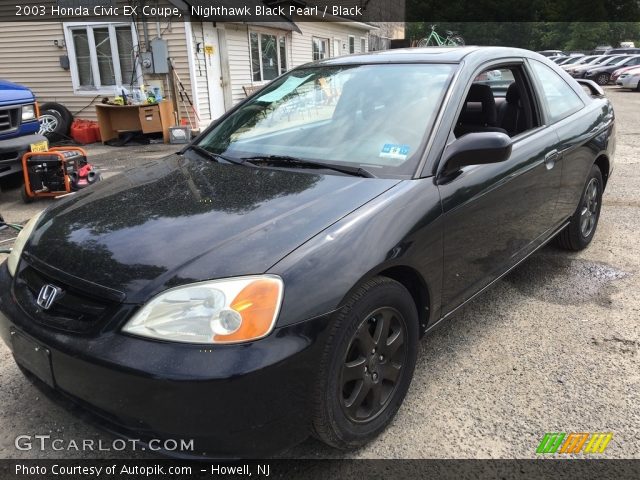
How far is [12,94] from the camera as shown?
633 cm

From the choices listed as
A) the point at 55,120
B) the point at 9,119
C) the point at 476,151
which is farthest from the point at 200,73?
the point at 476,151

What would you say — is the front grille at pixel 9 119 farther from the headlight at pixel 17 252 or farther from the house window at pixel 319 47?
the house window at pixel 319 47

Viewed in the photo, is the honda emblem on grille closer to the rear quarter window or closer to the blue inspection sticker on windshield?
the blue inspection sticker on windshield

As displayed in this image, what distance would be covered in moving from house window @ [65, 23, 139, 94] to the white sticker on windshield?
32.6 ft

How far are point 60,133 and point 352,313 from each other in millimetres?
12139

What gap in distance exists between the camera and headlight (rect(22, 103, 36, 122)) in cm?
656

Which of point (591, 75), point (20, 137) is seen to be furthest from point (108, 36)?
point (591, 75)

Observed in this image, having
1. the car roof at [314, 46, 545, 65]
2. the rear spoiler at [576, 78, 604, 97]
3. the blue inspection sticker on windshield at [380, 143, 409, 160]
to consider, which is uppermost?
the car roof at [314, 46, 545, 65]

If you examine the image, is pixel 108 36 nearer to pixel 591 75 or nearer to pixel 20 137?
pixel 20 137

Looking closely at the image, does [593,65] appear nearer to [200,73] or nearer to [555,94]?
[200,73]

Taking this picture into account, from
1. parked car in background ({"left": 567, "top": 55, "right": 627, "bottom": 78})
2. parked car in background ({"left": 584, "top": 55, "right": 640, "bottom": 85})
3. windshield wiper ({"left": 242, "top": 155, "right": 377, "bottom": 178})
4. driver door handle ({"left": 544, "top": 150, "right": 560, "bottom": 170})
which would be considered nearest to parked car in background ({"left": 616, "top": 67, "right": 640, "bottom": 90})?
parked car in background ({"left": 584, "top": 55, "right": 640, "bottom": 85})

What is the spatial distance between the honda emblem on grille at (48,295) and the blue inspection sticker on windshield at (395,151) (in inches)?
61.1

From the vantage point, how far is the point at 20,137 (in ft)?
21.0

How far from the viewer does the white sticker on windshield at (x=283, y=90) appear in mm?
3381
